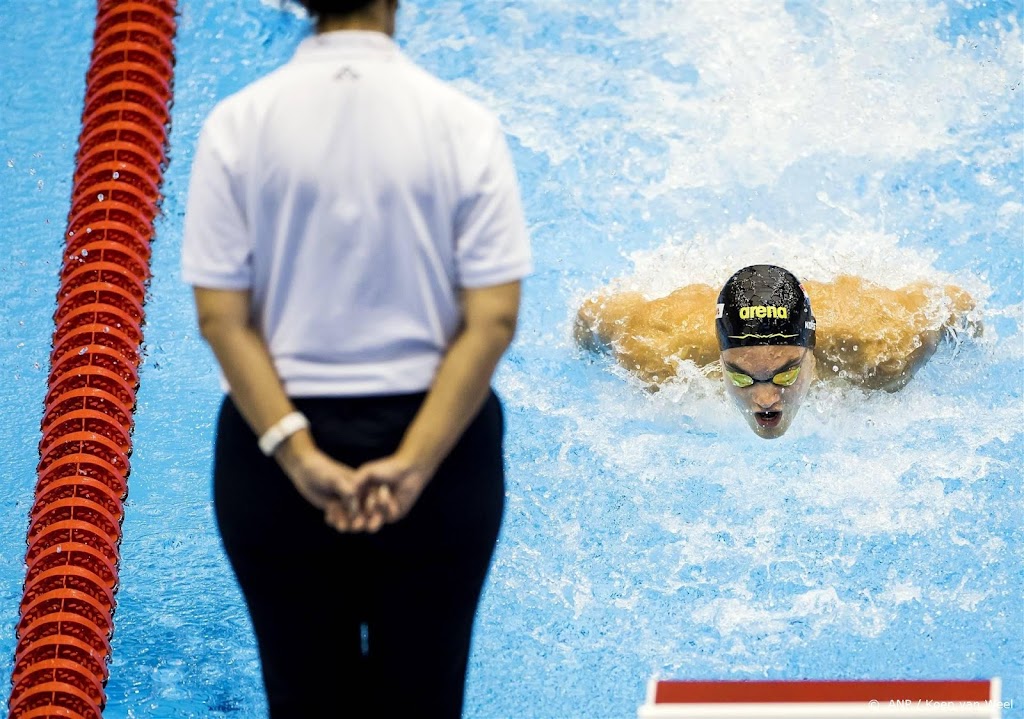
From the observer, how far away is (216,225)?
4.37ft

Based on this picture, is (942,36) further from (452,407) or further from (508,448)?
(452,407)

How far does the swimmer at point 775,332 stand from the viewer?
2.89m

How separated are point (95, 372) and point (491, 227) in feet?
6.36

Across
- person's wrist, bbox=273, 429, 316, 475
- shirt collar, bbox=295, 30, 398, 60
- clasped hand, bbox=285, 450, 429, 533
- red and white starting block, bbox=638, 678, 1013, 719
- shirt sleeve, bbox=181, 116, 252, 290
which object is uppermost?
shirt collar, bbox=295, 30, 398, 60

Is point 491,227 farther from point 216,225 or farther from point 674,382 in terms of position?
point 674,382

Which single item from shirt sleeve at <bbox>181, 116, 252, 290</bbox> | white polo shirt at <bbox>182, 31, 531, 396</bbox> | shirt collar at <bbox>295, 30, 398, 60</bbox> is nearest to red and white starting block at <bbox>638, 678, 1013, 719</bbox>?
white polo shirt at <bbox>182, 31, 531, 396</bbox>

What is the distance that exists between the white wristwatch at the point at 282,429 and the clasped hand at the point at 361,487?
3cm

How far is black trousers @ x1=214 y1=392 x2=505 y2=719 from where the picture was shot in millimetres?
1402

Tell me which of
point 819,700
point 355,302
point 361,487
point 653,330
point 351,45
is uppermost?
point 653,330

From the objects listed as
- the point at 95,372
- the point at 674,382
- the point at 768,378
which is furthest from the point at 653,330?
the point at 95,372

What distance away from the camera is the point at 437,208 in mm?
1316

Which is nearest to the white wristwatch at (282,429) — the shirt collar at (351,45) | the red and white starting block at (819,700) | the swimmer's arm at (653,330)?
the shirt collar at (351,45)

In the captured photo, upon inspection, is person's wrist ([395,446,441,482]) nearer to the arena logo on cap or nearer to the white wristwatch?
the white wristwatch

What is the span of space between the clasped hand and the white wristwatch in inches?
1.2
